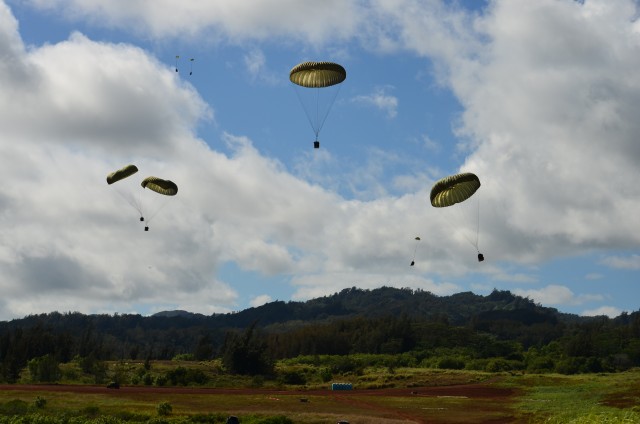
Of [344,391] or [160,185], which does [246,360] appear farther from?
[160,185]

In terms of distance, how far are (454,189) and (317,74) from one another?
12.2 metres

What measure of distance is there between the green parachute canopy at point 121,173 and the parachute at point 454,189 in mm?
29655

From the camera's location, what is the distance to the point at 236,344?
90625mm

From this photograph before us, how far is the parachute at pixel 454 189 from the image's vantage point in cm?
4422

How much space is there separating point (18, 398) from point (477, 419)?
33053mm

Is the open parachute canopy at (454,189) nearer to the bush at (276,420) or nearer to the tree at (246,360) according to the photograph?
the bush at (276,420)

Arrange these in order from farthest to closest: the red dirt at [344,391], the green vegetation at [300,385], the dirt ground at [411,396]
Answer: the red dirt at [344,391], the dirt ground at [411,396], the green vegetation at [300,385]

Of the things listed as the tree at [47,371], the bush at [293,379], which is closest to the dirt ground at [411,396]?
the tree at [47,371]

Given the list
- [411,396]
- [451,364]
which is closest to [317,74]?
[411,396]

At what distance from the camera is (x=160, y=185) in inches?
2430

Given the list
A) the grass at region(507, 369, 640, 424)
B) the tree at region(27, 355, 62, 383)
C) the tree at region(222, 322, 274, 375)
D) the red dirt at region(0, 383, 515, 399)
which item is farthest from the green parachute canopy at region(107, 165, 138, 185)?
the grass at region(507, 369, 640, 424)

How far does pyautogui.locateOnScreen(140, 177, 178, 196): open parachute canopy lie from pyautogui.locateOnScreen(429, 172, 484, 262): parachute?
27195mm

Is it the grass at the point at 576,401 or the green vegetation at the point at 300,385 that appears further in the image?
the green vegetation at the point at 300,385

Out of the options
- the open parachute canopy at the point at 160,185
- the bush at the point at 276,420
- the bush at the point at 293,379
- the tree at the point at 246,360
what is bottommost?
the bush at the point at 276,420
